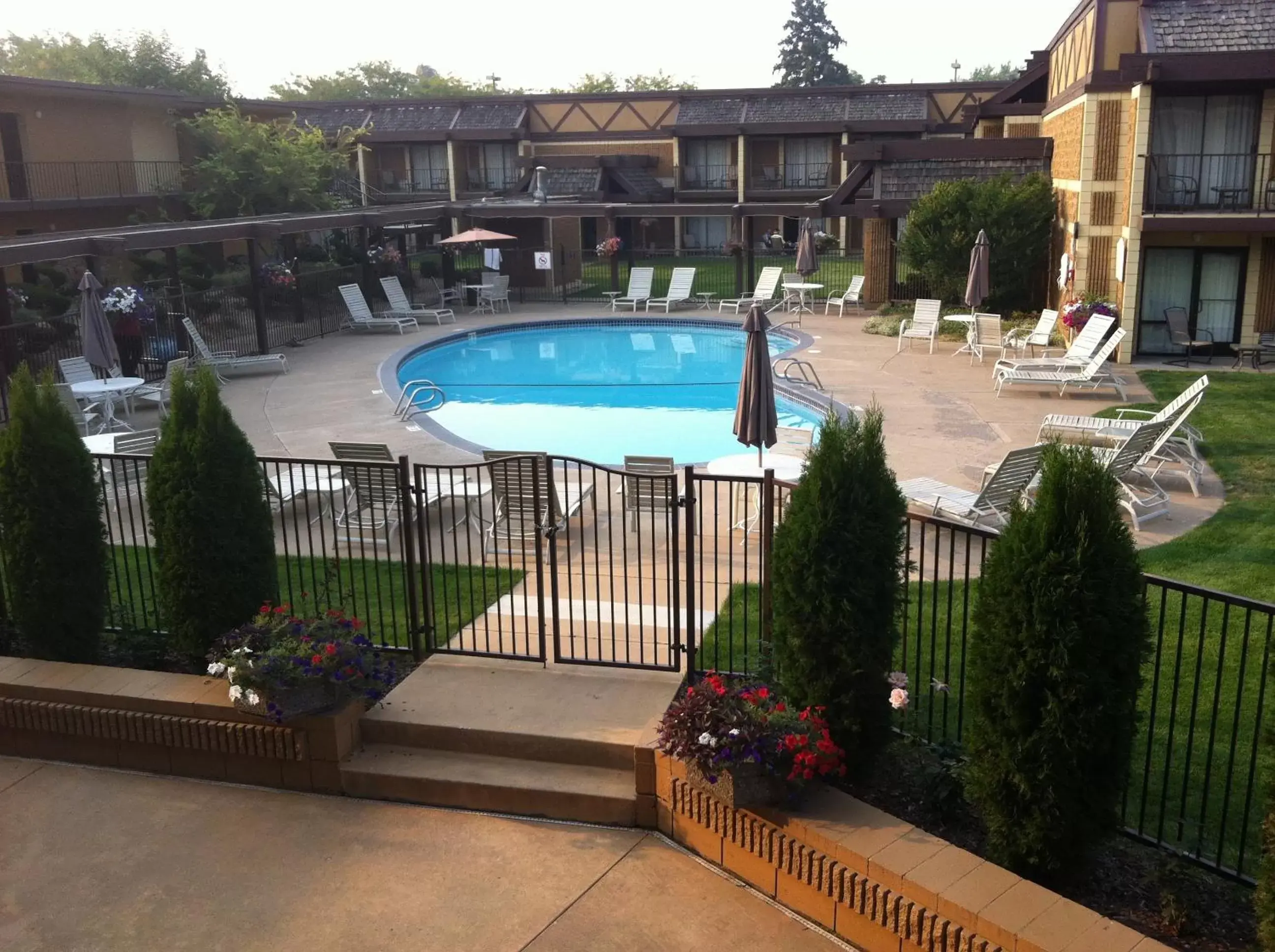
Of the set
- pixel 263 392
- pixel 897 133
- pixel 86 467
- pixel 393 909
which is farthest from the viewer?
pixel 897 133

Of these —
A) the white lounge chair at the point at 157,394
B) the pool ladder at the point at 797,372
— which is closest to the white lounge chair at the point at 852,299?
the pool ladder at the point at 797,372

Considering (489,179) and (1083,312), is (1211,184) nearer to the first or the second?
(1083,312)

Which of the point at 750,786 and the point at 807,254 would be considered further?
the point at 807,254

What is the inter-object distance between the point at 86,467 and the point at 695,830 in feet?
14.7

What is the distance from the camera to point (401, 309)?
27234 millimetres

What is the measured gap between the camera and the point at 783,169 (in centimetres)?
4372

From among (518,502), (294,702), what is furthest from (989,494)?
(294,702)

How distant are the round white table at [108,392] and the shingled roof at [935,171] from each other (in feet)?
53.8

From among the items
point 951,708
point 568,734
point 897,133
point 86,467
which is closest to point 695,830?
point 568,734

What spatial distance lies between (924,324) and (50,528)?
17983 mm

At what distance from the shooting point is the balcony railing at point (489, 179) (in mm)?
46656

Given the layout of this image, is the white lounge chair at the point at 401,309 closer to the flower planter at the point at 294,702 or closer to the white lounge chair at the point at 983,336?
the white lounge chair at the point at 983,336

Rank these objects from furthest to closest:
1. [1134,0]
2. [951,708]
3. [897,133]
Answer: [897,133] → [1134,0] → [951,708]

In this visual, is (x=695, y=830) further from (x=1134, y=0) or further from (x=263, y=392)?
(x=1134, y=0)
